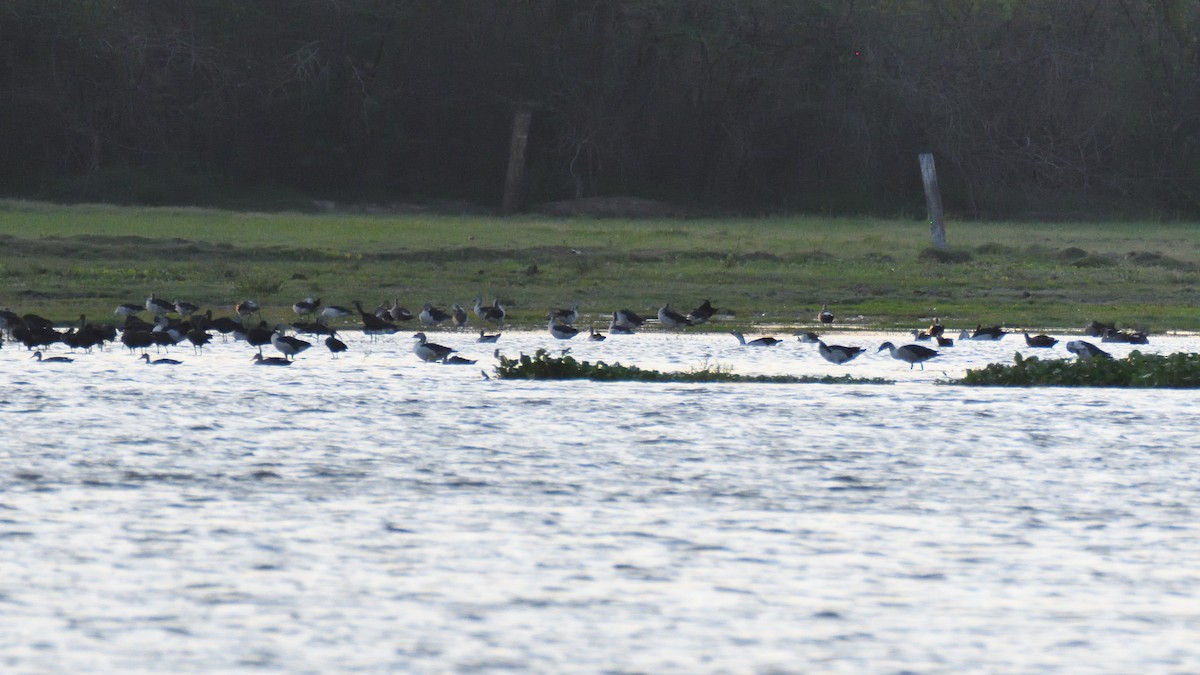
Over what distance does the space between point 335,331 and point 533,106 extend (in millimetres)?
26396

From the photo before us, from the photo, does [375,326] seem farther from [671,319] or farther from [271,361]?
[671,319]

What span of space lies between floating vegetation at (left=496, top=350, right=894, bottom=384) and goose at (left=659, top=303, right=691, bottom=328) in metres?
5.42

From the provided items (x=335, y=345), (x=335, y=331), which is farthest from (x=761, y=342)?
(x=335, y=331)

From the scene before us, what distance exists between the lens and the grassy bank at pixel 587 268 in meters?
25.4

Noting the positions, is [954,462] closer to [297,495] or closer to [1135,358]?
[297,495]

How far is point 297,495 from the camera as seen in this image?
1024 cm

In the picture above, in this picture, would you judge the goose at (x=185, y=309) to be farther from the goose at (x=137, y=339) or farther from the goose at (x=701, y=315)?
the goose at (x=701, y=315)

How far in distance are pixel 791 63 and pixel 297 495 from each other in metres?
39.5

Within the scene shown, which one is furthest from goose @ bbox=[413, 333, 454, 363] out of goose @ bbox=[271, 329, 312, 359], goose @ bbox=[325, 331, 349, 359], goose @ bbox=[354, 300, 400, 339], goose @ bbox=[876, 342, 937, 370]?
goose @ bbox=[876, 342, 937, 370]

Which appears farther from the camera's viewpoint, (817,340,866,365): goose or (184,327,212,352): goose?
(184,327,212,352): goose

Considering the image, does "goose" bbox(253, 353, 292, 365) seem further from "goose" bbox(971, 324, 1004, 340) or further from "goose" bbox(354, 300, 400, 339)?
"goose" bbox(971, 324, 1004, 340)

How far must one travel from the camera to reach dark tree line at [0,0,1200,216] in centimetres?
4488

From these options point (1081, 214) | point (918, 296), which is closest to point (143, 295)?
point (918, 296)

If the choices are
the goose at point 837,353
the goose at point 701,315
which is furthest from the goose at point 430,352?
the goose at point 701,315
